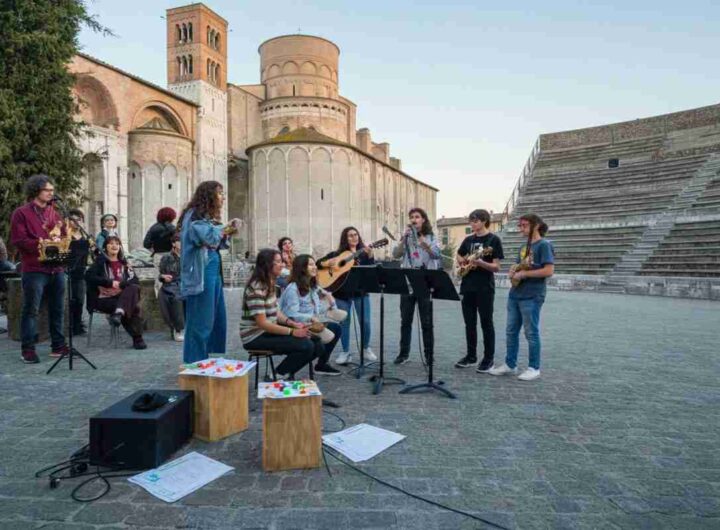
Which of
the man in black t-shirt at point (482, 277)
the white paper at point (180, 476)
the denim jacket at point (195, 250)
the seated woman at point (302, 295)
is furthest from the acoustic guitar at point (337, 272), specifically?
the white paper at point (180, 476)

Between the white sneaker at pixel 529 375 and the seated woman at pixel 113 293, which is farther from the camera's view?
the seated woman at pixel 113 293

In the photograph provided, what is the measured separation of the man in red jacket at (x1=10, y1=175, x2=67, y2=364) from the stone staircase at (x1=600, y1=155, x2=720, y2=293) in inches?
849

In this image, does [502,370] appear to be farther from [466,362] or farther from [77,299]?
[77,299]

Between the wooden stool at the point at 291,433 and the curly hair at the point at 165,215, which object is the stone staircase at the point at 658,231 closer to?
the curly hair at the point at 165,215

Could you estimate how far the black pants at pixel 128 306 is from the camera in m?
7.38

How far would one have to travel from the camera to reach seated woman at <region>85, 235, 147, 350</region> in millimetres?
7367

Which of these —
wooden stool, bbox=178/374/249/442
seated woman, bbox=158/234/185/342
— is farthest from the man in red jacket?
wooden stool, bbox=178/374/249/442

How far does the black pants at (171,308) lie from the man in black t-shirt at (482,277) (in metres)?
4.71

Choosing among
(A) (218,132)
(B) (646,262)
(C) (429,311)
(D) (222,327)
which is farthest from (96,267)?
(A) (218,132)

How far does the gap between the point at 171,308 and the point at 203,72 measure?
39.6 metres

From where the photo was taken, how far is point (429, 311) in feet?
18.8

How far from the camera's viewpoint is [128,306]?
7.45 m

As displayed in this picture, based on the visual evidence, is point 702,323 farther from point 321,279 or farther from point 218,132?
point 218,132

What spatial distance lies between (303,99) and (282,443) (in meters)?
51.7
